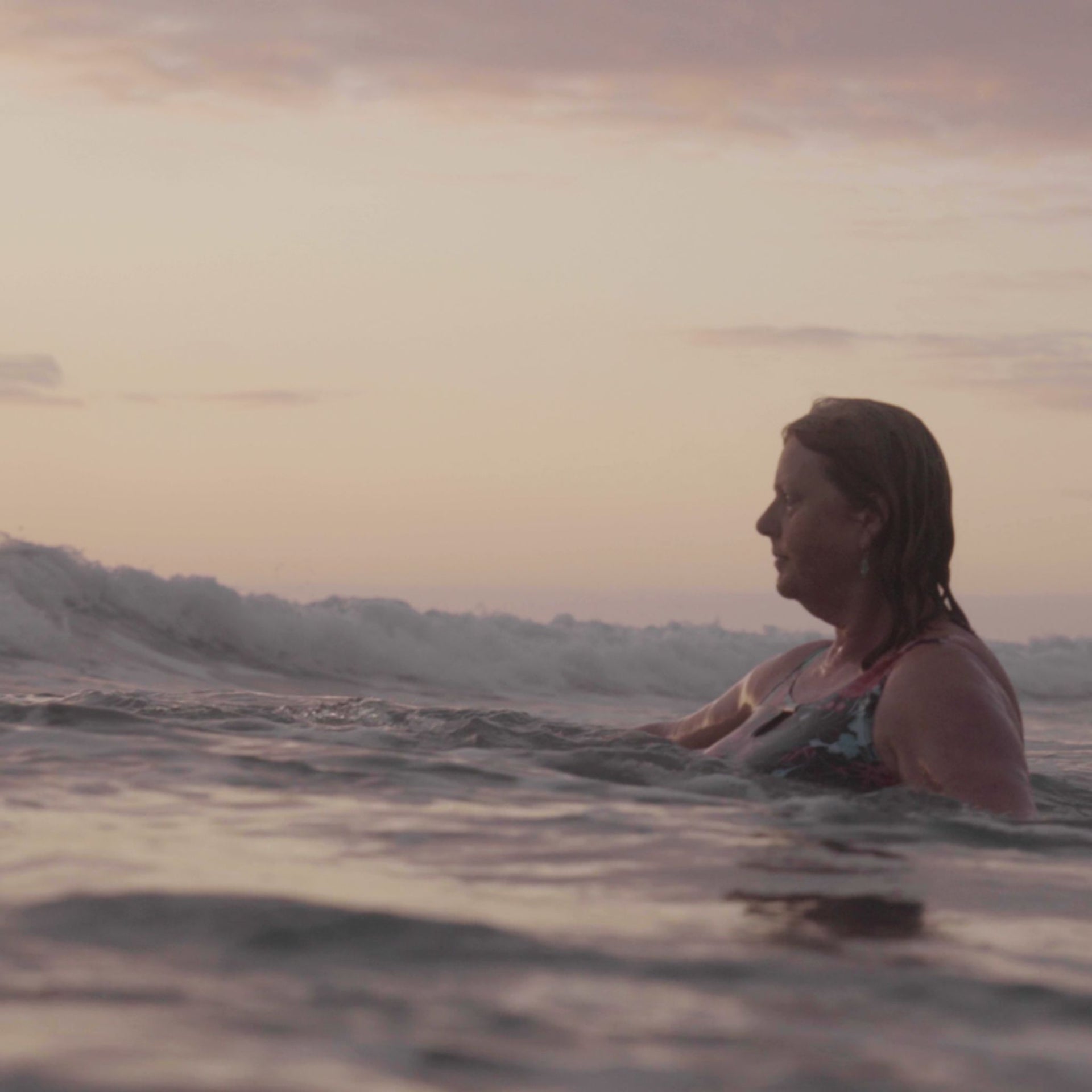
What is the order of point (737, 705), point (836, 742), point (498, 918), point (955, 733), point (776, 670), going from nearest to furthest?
point (498, 918), point (955, 733), point (836, 742), point (776, 670), point (737, 705)

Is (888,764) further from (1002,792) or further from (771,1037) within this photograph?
(771,1037)

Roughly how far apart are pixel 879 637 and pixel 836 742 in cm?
44

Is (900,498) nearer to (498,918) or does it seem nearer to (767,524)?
(767,524)

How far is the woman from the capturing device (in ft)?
11.9

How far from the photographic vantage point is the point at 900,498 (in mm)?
4066

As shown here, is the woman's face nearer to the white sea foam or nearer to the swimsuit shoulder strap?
the swimsuit shoulder strap

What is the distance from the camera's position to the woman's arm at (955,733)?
3541mm

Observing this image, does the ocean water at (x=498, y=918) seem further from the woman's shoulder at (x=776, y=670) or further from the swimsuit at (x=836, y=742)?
the woman's shoulder at (x=776, y=670)

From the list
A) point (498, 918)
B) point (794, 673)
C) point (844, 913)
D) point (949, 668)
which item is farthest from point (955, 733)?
point (498, 918)

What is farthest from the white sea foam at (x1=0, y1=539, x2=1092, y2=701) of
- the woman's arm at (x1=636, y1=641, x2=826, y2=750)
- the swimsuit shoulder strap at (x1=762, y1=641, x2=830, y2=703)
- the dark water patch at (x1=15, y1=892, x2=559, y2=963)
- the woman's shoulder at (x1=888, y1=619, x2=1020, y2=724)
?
the dark water patch at (x1=15, y1=892, x2=559, y2=963)

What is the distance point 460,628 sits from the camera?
1622cm

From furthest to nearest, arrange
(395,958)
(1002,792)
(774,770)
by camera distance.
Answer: (774,770), (1002,792), (395,958)

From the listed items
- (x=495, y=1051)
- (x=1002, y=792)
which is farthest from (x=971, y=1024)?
(x=1002, y=792)

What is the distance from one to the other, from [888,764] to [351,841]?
1.49 metres
